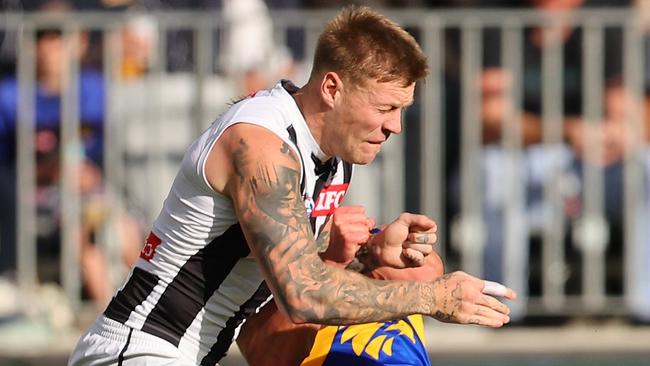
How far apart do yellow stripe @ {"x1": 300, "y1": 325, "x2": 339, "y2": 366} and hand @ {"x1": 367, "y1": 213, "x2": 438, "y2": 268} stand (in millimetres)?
352

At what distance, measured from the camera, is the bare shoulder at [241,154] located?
4680 mm

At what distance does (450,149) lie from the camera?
902cm

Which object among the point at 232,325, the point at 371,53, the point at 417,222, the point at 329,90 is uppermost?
the point at 371,53

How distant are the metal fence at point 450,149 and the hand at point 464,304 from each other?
4185 millimetres

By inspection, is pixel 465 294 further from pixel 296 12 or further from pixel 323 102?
pixel 296 12

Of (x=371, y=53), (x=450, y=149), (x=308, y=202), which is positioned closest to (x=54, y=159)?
(x=450, y=149)

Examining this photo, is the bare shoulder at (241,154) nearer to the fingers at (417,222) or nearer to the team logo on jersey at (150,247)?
the team logo on jersey at (150,247)

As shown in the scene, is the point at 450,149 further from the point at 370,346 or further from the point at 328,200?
the point at 328,200

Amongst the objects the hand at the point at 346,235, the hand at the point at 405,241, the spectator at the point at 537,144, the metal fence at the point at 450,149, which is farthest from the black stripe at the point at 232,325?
the spectator at the point at 537,144

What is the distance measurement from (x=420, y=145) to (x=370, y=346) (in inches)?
150

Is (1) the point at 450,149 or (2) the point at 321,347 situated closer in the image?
(2) the point at 321,347

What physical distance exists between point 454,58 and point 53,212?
8.38 ft

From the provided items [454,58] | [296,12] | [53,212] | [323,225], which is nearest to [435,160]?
[454,58]

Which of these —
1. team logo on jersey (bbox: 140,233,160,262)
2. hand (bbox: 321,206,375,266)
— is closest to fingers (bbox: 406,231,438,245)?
hand (bbox: 321,206,375,266)
